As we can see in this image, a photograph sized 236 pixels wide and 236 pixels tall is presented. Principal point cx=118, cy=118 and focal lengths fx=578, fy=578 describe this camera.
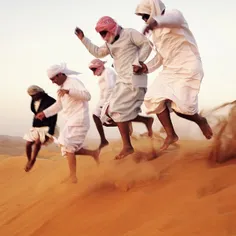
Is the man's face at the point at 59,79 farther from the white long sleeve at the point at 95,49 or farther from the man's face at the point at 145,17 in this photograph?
the man's face at the point at 145,17

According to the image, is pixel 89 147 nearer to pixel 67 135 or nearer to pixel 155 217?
pixel 67 135

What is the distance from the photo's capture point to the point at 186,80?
7.25m

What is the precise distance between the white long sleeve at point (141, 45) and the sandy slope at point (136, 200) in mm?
1474

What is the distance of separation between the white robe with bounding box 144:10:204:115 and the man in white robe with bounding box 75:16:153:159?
0.57 meters

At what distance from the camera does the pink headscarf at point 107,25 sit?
807 centimetres

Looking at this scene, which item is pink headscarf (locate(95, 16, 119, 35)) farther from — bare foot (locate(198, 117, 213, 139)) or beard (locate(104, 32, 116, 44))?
bare foot (locate(198, 117, 213, 139))

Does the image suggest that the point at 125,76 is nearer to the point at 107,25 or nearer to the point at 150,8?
the point at 107,25

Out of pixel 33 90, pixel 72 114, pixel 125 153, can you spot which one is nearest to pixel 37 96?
pixel 33 90

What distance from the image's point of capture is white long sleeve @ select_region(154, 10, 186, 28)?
22.9ft

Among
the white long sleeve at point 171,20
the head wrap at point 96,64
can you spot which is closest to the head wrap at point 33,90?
the head wrap at point 96,64

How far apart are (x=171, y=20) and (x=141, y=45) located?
40.3 inches

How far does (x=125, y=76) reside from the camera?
817 centimetres

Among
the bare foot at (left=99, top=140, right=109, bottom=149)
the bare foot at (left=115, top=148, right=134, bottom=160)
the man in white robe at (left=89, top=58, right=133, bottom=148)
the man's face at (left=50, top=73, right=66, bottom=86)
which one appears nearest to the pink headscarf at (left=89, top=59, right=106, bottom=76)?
the man in white robe at (left=89, top=58, right=133, bottom=148)

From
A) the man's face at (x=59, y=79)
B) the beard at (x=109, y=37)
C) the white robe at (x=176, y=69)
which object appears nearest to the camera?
the white robe at (x=176, y=69)
